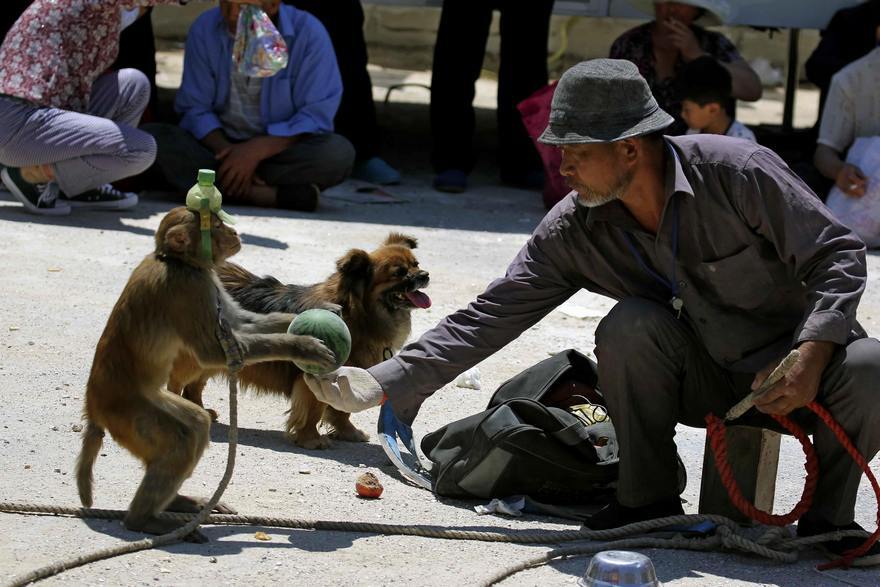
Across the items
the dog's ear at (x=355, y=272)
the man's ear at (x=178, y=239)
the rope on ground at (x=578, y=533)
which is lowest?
the rope on ground at (x=578, y=533)

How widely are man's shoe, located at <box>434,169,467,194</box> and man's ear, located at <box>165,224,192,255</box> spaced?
18.1 feet

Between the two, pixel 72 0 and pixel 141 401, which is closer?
pixel 141 401

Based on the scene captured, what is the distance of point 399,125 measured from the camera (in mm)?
11781

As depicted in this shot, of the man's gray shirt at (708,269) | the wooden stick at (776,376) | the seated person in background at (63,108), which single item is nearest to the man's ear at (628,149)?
the man's gray shirt at (708,269)

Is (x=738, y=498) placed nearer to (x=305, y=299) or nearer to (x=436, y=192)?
(x=305, y=299)


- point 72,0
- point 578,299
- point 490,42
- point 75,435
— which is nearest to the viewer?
point 75,435

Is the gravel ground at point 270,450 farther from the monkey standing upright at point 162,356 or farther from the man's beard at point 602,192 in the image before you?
the man's beard at point 602,192

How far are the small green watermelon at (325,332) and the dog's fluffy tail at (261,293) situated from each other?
1.04 meters

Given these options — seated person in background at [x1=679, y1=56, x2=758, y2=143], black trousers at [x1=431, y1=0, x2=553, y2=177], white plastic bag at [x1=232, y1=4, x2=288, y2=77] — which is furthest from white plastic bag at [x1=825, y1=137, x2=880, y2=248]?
white plastic bag at [x1=232, y1=4, x2=288, y2=77]

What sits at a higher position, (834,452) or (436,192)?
(834,452)

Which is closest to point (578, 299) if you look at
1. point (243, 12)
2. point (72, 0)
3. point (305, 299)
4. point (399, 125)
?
point (305, 299)

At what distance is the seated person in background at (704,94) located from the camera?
8.03 metres

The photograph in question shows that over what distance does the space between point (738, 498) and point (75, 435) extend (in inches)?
92.7

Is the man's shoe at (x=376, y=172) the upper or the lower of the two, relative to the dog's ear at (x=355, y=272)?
lower
